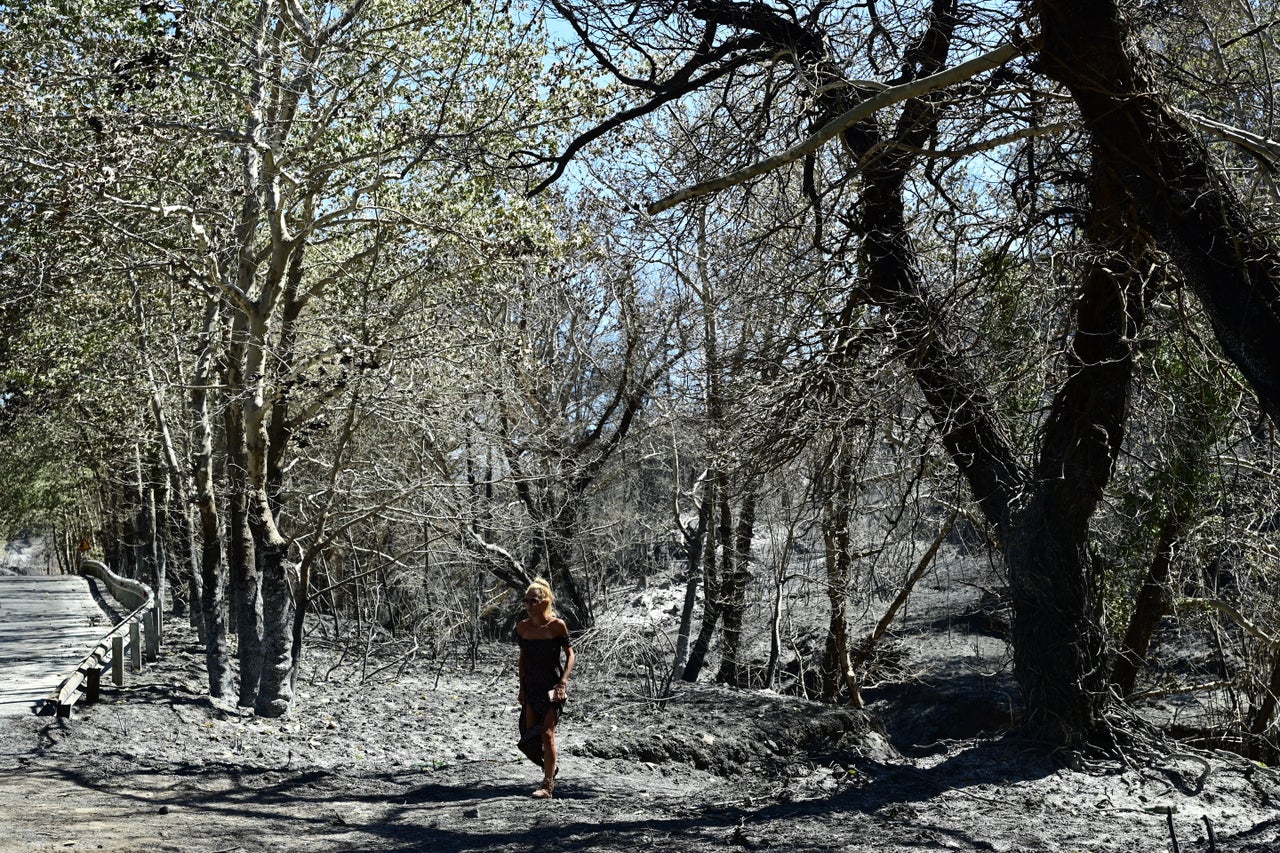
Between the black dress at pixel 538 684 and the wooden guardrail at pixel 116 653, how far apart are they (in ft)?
17.7

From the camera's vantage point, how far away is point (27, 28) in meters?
11.2

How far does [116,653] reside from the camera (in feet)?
43.5

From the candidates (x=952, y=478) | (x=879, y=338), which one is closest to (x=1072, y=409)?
(x=879, y=338)

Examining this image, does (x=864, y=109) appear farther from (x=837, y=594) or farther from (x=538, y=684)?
(x=837, y=594)

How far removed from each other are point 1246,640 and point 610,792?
28.8 ft

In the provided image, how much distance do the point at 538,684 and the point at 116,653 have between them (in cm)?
740

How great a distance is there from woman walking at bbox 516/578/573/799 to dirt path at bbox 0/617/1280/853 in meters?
0.39

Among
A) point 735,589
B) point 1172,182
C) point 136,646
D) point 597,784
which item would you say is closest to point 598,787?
point 597,784

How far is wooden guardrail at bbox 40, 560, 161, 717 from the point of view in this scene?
11.1 m

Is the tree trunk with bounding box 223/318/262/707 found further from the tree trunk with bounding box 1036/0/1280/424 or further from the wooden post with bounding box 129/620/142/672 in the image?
the tree trunk with bounding box 1036/0/1280/424

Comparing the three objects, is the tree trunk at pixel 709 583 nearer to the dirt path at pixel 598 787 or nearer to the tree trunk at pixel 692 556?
the tree trunk at pixel 692 556

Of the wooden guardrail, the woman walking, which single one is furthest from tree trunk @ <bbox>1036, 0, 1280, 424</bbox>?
the wooden guardrail

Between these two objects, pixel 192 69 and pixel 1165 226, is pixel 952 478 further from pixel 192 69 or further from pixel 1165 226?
pixel 192 69

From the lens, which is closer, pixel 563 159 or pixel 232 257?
pixel 563 159
